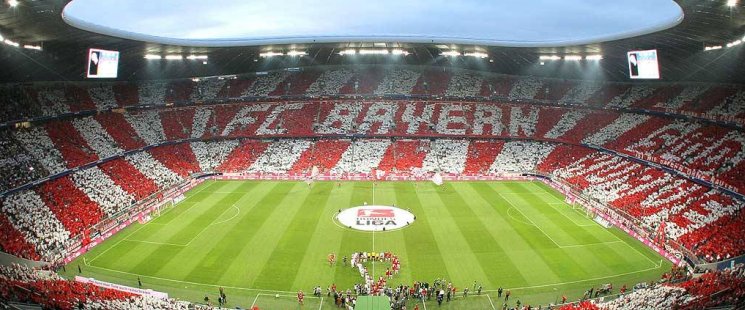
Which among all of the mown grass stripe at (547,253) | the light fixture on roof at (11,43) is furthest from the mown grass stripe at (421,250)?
the light fixture on roof at (11,43)

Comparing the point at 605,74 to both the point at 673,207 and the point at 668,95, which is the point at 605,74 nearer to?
the point at 668,95

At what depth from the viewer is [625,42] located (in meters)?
43.0

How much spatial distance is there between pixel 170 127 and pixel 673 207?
5508 centimetres

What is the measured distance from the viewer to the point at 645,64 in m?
39.2

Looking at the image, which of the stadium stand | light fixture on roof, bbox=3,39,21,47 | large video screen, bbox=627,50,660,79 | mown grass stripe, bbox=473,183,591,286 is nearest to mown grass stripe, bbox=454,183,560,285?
mown grass stripe, bbox=473,183,591,286

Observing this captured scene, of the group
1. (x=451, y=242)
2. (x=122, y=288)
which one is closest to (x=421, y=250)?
(x=451, y=242)

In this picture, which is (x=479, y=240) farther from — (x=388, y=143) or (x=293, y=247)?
(x=388, y=143)

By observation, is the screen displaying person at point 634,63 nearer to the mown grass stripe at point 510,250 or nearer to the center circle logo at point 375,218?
the mown grass stripe at point 510,250

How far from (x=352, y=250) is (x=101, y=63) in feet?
85.6

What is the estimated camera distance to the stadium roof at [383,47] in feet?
101

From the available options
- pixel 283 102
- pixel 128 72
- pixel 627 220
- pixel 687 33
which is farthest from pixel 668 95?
pixel 128 72

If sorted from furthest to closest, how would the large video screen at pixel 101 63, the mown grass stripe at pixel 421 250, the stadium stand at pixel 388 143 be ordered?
the large video screen at pixel 101 63
the stadium stand at pixel 388 143
the mown grass stripe at pixel 421 250

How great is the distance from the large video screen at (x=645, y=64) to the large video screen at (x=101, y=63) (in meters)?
44.0

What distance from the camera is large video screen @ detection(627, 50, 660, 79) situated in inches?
1516
